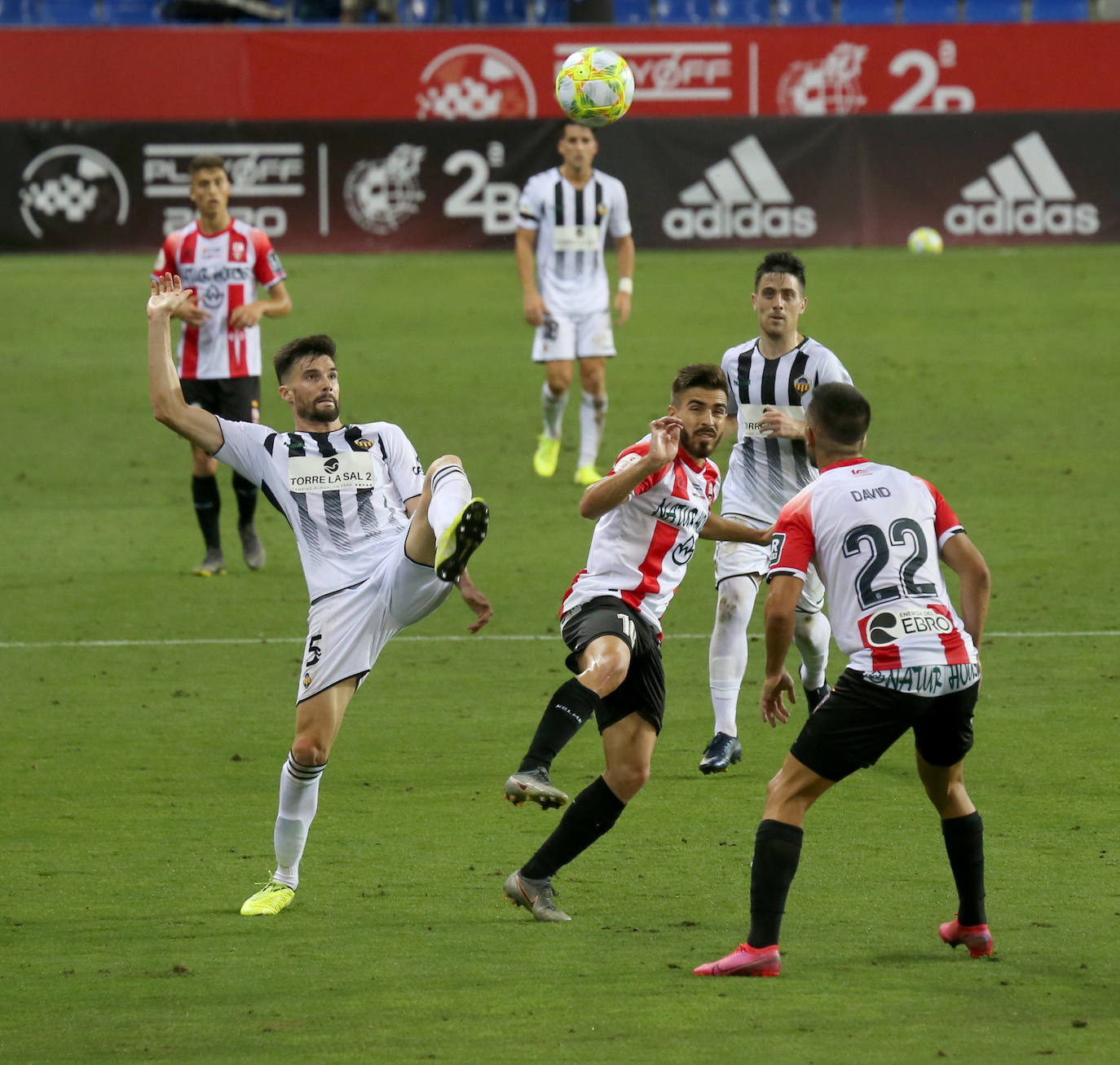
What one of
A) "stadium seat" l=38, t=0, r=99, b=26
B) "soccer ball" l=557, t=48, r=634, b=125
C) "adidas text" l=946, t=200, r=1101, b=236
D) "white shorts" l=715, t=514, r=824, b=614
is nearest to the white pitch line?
"white shorts" l=715, t=514, r=824, b=614

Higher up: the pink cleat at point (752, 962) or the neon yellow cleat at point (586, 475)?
the pink cleat at point (752, 962)

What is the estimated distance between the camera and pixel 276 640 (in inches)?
448

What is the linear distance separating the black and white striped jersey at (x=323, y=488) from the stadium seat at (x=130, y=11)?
26703mm

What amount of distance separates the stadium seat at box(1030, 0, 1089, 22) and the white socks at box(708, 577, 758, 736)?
82.7 ft

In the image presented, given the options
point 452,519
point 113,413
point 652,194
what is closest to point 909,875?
point 452,519

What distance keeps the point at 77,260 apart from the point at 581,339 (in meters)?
12.1

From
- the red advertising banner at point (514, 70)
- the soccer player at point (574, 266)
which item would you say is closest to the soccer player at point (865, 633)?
the soccer player at point (574, 266)

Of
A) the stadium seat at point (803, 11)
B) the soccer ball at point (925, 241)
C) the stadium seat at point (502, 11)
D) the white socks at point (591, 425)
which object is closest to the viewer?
the white socks at point (591, 425)

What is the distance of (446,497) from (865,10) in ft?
89.5

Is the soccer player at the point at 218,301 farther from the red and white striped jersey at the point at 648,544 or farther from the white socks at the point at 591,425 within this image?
the red and white striped jersey at the point at 648,544

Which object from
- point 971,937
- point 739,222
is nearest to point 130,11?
point 739,222

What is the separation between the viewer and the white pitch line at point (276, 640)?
11297 mm

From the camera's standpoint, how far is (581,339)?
50.4 ft

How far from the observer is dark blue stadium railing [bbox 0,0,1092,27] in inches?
1208
